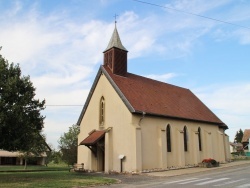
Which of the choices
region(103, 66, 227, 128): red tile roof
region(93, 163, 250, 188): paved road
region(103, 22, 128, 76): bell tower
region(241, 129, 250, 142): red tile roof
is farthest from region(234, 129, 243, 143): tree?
region(93, 163, 250, 188): paved road

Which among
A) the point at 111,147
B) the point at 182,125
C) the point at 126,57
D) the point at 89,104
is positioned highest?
the point at 126,57

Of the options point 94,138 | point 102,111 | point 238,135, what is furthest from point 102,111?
point 238,135

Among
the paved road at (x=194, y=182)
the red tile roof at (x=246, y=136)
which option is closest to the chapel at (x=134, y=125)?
the paved road at (x=194, y=182)

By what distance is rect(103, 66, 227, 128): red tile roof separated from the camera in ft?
93.7

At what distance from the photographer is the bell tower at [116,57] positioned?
102 ft

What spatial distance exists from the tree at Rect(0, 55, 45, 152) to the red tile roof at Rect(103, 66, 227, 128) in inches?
332

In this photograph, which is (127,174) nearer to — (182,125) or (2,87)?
(182,125)

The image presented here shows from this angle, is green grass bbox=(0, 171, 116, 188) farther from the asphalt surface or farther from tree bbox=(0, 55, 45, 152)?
tree bbox=(0, 55, 45, 152)

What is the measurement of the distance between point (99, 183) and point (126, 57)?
1698cm

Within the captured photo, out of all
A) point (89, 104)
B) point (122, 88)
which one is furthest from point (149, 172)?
point (89, 104)

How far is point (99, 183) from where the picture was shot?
706 inches

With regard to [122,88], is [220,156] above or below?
below

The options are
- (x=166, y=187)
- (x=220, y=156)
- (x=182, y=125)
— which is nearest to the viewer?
(x=166, y=187)

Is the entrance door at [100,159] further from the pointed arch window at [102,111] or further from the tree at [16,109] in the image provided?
the tree at [16,109]
